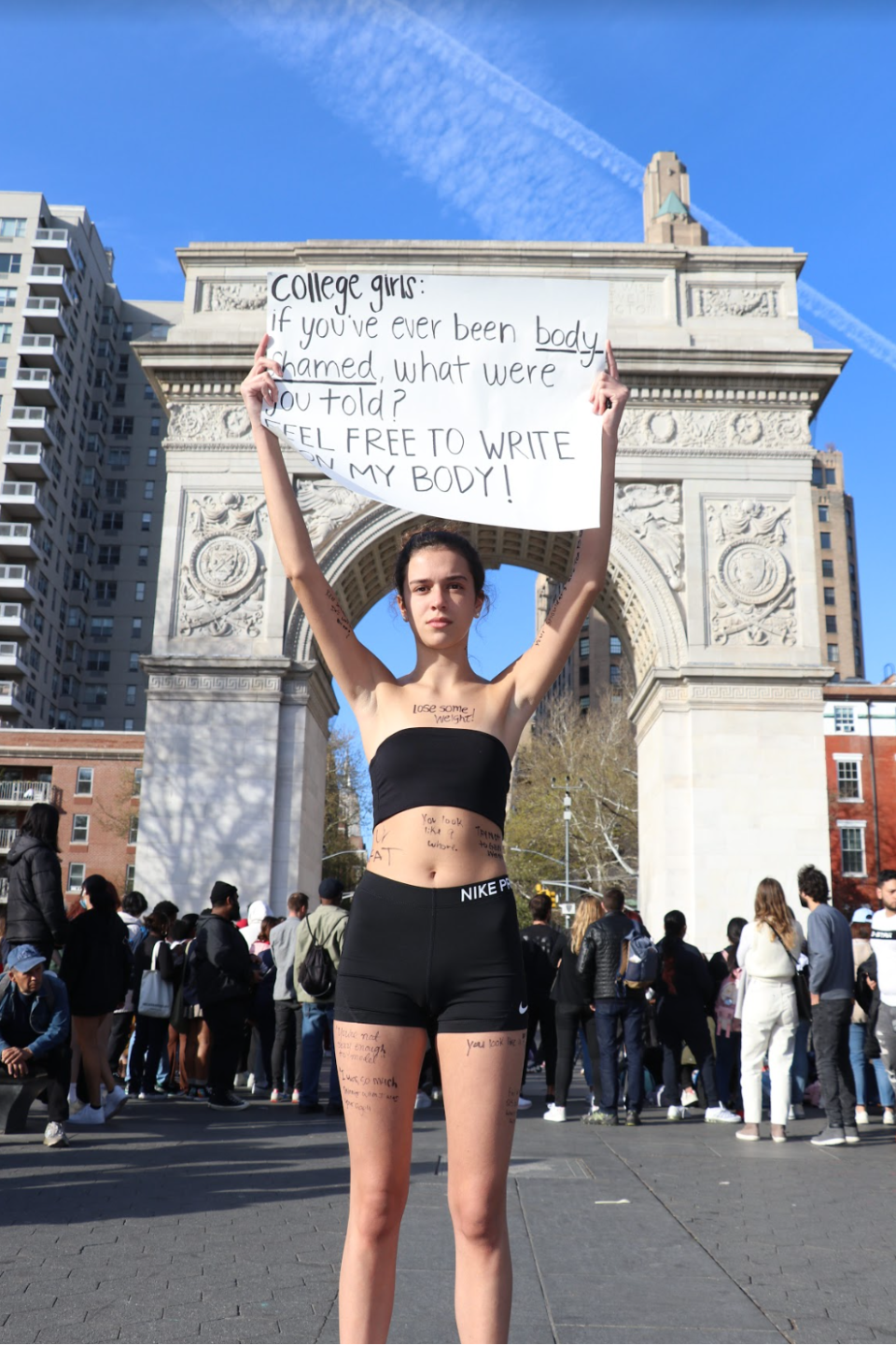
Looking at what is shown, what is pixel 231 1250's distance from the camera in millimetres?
4977

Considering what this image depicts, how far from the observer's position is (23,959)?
787cm

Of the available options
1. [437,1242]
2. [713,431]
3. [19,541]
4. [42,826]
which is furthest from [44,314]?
[437,1242]

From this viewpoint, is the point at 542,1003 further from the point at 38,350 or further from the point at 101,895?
the point at 38,350

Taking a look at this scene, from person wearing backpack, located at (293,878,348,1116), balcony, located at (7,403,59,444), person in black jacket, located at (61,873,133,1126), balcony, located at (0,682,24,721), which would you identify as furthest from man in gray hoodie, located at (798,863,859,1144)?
balcony, located at (7,403,59,444)

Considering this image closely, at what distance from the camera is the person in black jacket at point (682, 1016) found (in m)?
10.9

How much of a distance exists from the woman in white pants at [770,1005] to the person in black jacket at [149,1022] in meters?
5.27

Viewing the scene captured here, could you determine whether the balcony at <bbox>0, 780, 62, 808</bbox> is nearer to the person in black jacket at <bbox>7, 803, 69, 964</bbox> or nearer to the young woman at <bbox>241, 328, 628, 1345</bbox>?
the person in black jacket at <bbox>7, 803, 69, 964</bbox>

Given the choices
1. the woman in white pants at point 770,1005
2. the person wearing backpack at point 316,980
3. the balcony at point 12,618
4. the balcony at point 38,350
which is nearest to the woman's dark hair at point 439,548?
the woman in white pants at point 770,1005

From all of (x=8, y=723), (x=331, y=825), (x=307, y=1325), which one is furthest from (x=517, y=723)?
(x=8, y=723)

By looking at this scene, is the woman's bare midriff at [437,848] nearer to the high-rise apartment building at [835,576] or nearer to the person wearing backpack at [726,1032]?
the person wearing backpack at [726,1032]

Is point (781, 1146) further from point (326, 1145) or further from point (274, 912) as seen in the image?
point (274, 912)

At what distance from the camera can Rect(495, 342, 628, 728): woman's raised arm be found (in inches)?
117

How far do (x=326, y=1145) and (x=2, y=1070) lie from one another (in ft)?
7.66

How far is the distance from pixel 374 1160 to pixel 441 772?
0.85 m
